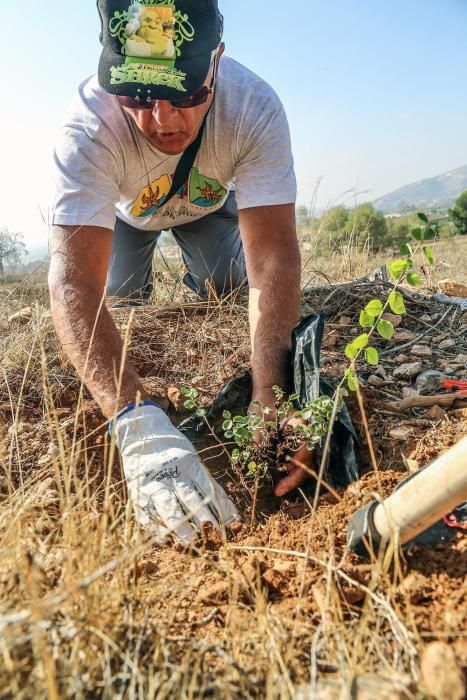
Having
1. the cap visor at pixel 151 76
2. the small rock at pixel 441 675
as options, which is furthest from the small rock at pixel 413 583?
the cap visor at pixel 151 76

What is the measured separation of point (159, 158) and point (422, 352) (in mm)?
1459

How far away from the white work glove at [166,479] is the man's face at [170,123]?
1.10 meters

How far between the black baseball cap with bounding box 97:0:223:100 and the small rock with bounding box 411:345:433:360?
1461 millimetres

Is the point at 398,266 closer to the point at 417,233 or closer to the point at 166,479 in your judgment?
the point at 417,233

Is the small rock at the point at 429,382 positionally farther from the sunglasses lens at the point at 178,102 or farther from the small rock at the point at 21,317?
the small rock at the point at 21,317

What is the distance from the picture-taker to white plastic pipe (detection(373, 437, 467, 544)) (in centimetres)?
105

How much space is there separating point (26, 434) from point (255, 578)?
1198mm

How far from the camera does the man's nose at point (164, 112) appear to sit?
80.4 inches

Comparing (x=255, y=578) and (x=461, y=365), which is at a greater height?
(x=255, y=578)

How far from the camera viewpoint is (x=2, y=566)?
1.11m

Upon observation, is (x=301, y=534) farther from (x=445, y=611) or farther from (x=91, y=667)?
(x=91, y=667)

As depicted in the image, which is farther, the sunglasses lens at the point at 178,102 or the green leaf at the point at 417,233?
the sunglasses lens at the point at 178,102

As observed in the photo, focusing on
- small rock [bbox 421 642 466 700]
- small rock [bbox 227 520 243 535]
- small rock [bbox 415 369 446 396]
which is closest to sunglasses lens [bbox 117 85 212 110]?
small rock [bbox 415 369 446 396]

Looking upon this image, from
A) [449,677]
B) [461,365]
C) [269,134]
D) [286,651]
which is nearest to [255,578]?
[286,651]
